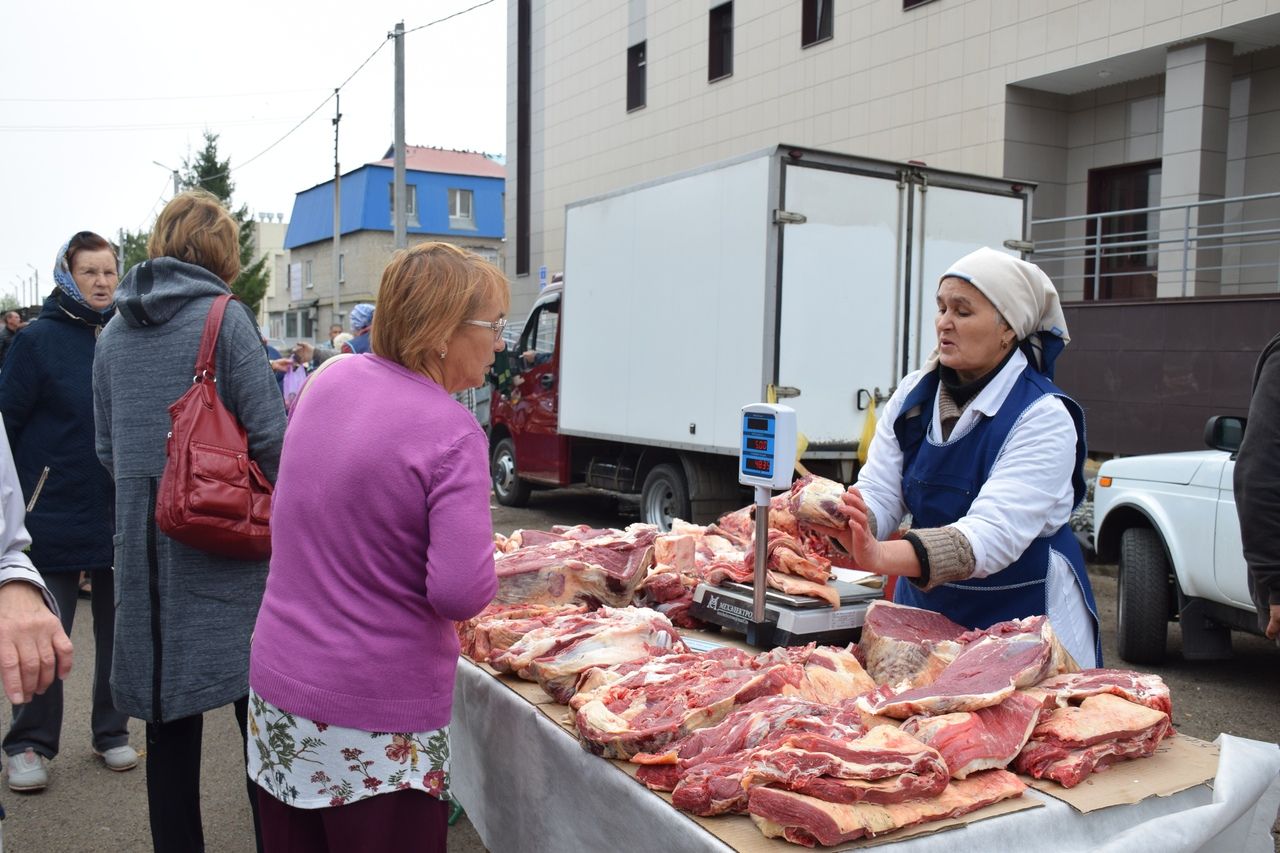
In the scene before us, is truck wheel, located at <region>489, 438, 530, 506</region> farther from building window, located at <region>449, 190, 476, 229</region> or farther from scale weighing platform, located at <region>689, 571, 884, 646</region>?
building window, located at <region>449, 190, 476, 229</region>

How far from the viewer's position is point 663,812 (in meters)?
2.16

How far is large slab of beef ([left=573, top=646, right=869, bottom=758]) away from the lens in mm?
2404

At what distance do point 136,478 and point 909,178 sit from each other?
7287 millimetres

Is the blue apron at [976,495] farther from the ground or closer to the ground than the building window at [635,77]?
closer to the ground

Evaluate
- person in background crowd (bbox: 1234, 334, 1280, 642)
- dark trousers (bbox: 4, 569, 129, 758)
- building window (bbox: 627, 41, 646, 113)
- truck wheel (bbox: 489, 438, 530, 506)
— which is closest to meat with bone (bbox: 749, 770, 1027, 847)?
person in background crowd (bbox: 1234, 334, 1280, 642)

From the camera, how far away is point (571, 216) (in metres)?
11.5

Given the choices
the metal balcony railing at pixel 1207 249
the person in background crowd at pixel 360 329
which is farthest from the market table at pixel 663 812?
the metal balcony railing at pixel 1207 249

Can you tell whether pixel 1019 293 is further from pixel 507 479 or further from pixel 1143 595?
pixel 507 479

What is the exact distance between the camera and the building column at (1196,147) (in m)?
12.5

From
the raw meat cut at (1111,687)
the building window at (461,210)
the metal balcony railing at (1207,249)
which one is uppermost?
the building window at (461,210)

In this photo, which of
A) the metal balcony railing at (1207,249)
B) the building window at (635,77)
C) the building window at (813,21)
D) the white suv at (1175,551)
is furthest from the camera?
the building window at (635,77)

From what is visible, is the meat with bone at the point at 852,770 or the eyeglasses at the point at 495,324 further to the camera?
the eyeglasses at the point at 495,324

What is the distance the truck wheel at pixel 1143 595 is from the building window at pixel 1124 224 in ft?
28.0

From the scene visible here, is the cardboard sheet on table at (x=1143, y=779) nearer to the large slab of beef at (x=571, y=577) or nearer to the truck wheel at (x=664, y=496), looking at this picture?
the large slab of beef at (x=571, y=577)
